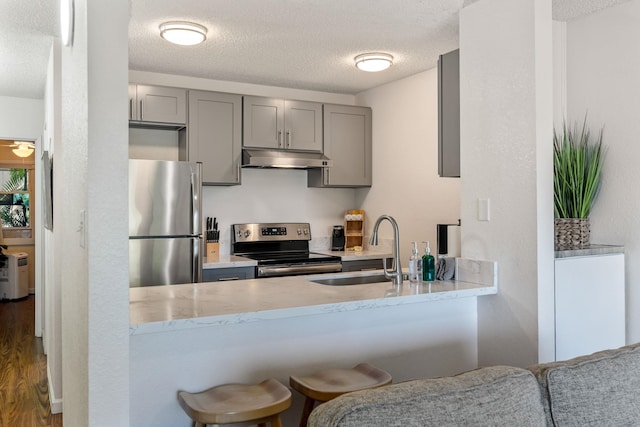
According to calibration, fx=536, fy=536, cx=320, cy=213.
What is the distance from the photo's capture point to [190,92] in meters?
4.25

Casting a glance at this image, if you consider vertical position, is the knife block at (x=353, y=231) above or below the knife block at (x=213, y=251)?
above

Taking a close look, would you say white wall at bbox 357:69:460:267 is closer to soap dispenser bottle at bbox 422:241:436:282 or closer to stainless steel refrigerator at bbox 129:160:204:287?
soap dispenser bottle at bbox 422:241:436:282

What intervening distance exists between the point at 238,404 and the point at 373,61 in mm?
2819

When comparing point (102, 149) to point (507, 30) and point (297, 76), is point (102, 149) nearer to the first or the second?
point (507, 30)

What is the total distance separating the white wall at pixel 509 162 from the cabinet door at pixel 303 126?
211 cm

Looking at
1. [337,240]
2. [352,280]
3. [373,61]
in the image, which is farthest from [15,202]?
[352,280]

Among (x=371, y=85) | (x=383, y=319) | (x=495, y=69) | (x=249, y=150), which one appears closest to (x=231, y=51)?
(x=249, y=150)

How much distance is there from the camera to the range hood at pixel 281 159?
440 centimetres

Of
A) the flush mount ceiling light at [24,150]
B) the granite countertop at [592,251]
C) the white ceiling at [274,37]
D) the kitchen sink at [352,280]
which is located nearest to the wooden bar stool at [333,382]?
the kitchen sink at [352,280]

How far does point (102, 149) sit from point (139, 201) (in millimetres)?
2153

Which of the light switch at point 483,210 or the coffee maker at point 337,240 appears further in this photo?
the coffee maker at point 337,240

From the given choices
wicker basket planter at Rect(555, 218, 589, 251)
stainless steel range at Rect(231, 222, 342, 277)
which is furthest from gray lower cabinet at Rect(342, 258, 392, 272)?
wicker basket planter at Rect(555, 218, 589, 251)

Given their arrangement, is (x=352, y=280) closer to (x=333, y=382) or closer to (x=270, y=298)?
(x=270, y=298)

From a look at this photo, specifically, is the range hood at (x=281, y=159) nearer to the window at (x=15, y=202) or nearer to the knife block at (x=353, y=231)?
the knife block at (x=353, y=231)
